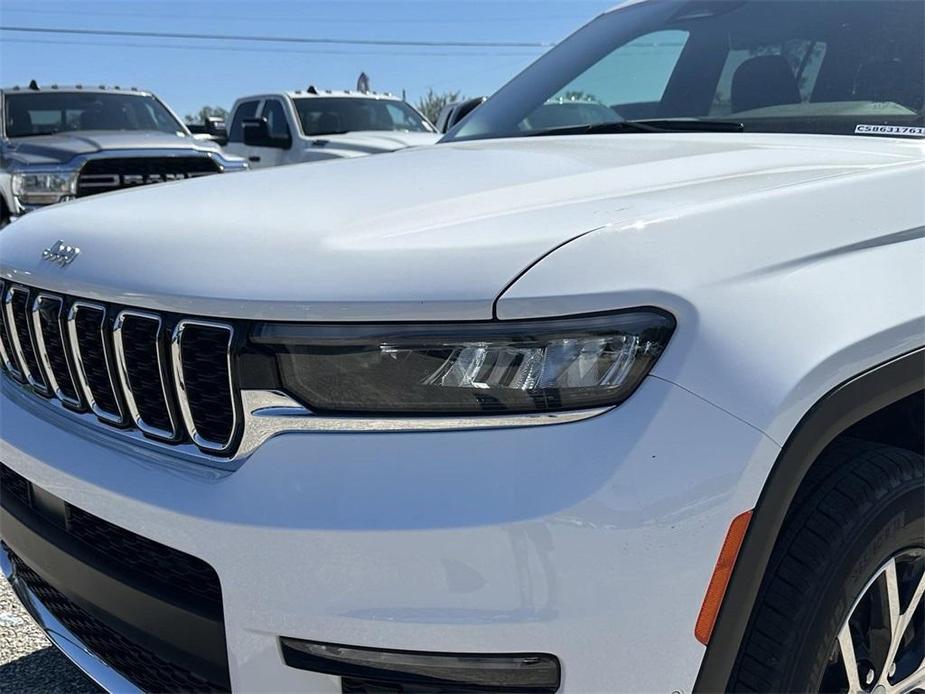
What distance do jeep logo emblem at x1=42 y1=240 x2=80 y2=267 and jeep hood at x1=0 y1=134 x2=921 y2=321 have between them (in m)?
0.02

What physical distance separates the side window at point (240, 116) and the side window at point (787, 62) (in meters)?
9.42

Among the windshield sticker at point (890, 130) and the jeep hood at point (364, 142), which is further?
the jeep hood at point (364, 142)

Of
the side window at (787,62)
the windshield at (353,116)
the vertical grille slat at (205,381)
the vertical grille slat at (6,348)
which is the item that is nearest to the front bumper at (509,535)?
the vertical grille slat at (205,381)

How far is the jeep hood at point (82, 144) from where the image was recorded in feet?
25.6

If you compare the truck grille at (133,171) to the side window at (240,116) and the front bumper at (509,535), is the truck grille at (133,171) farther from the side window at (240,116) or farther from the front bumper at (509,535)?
the front bumper at (509,535)

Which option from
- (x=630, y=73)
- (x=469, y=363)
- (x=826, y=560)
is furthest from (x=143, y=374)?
(x=630, y=73)

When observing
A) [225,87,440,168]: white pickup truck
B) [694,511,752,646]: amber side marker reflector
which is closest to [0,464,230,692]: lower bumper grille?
[694,511,752,646]: amber side marker reflector

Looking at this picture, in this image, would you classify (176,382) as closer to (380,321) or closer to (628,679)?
(380,321)

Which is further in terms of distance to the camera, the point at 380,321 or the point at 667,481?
the point at 380,321

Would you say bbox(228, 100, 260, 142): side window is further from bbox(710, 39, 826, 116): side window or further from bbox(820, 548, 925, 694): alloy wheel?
bbox(820, 548, 925, 694): alloy wheel

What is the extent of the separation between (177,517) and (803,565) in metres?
1.07

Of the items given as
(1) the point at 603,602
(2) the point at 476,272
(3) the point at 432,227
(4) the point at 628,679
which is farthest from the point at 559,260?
(4) the point at 628,679

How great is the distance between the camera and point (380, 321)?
1404 millimetres

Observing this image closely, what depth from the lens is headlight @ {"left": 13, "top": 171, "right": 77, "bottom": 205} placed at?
301 inches
